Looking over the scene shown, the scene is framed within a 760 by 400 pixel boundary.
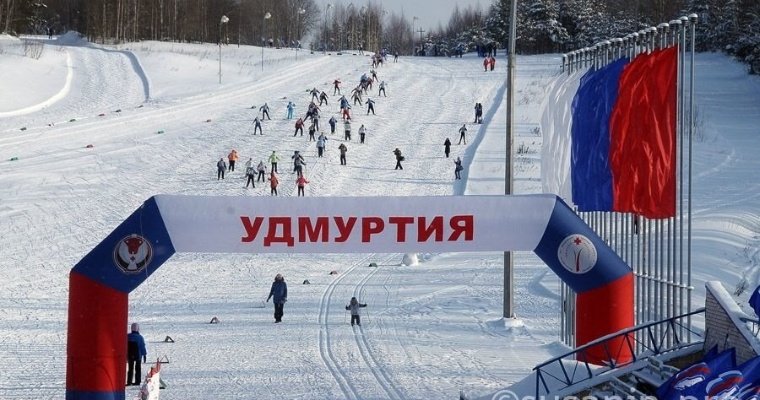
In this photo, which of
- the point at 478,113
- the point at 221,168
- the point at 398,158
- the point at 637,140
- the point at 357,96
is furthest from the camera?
the point at 357,96

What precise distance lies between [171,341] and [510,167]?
292 inches

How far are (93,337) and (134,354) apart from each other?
2.25 metres

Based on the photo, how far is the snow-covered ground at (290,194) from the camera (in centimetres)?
1680

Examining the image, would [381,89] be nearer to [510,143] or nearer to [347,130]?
[347,130]

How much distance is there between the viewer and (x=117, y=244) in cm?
1341

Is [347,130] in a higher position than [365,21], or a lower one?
lower

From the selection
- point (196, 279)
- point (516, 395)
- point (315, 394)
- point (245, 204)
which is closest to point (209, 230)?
point (245, 204)

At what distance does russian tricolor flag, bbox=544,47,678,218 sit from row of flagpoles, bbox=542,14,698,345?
0.05 ft

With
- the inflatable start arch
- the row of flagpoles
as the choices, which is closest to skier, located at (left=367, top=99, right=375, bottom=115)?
the row of flagpoles

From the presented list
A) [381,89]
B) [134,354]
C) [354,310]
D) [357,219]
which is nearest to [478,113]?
[381,89]

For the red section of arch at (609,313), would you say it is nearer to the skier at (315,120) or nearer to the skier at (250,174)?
the skier at (250,174)

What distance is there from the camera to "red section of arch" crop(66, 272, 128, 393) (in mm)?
13344

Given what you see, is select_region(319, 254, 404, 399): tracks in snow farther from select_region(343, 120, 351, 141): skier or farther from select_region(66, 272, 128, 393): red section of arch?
select_region(343, 120, 351, 141): skier

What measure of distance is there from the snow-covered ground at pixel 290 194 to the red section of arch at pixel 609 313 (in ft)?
5.70
